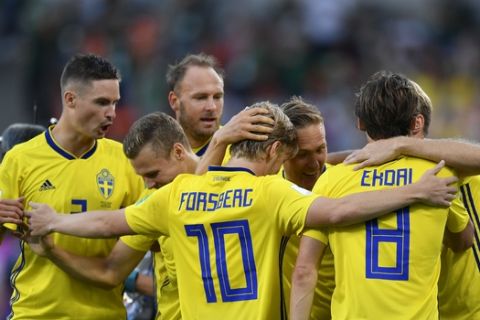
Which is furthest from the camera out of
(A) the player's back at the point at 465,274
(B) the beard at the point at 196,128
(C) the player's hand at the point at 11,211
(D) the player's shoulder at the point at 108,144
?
(B) the beard at the point at 196,128

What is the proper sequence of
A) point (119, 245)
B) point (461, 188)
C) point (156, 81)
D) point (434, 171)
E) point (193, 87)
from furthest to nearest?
point (156, 81), point (193, 87), point (119, 245), point (461, 188), point (434, 171)

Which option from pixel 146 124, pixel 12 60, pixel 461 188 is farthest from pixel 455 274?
pixel 12 60

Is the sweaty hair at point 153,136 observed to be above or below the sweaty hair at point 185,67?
below

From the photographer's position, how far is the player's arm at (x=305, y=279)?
517 cm

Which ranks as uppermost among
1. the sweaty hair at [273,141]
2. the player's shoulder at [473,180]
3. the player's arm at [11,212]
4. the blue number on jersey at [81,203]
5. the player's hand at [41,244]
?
the sweaty hair at [273,141]

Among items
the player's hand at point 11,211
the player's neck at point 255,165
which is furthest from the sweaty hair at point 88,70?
the player's neck at point 255,165

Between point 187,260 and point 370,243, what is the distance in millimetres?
958

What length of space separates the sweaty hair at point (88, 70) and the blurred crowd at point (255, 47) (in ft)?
26.6

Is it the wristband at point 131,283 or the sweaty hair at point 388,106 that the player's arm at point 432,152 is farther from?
the wristband at point 131,283

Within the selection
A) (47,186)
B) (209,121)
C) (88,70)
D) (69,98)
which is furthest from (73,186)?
(209,121)

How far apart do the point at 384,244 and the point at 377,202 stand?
8.6 inches

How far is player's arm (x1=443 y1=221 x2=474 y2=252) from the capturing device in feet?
18.2

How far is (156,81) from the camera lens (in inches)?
622

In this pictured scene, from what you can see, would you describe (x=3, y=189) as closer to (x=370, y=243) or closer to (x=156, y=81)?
(x=370, y=243)
